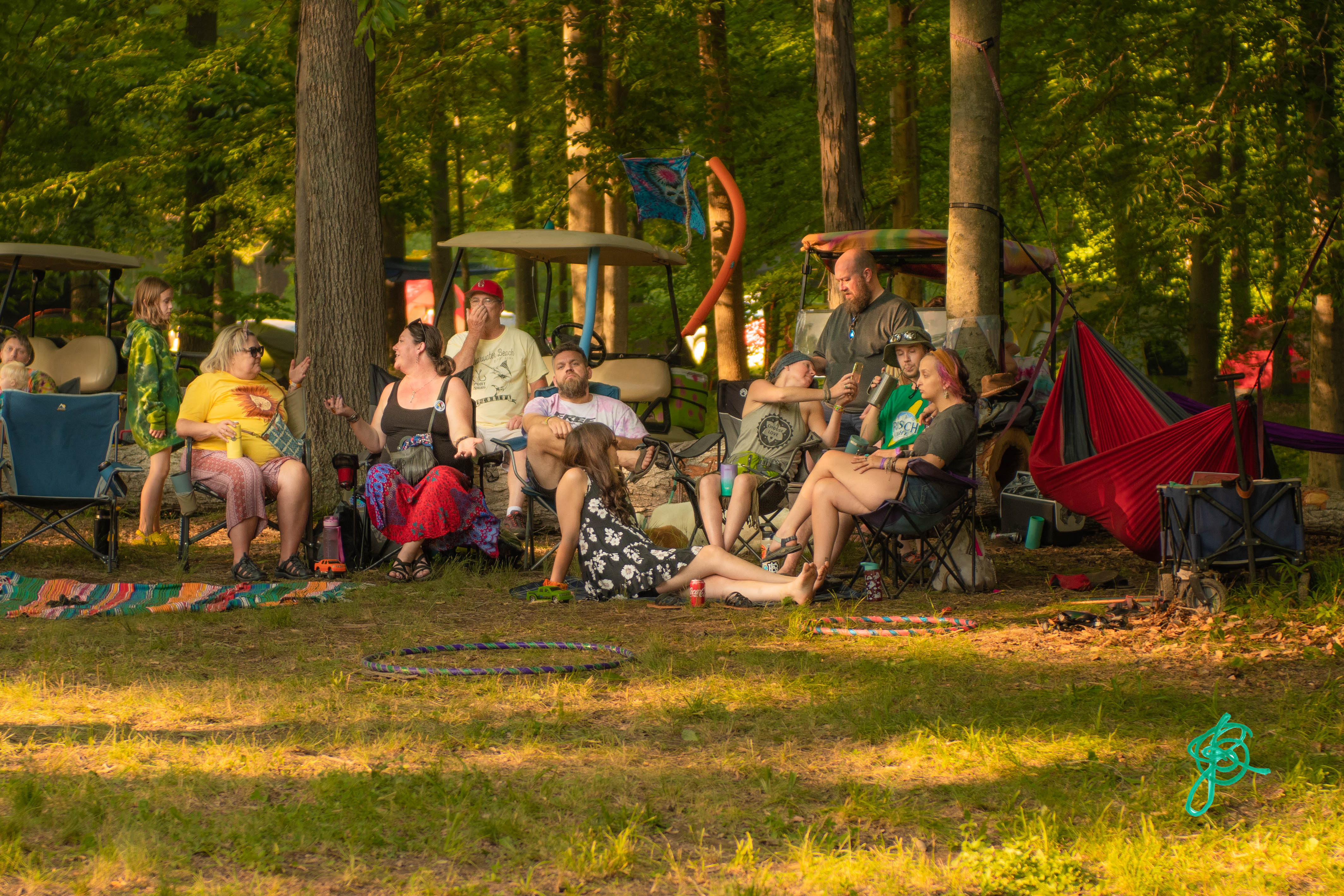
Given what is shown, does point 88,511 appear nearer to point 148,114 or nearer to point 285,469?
point 285,469

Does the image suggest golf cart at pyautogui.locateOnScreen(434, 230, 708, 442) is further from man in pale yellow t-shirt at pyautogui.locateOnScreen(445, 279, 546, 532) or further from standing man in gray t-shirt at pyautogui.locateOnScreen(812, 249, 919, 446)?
standing man in gray t-shirt at pyautogui.locateOnScreen(812, 249, 919, 446)

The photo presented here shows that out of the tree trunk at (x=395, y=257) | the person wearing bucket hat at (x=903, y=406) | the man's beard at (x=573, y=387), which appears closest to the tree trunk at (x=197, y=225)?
the tree trunk at (x=395, y=257)

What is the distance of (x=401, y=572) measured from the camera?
643 centimetres

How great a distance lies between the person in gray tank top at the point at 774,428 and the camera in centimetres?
620

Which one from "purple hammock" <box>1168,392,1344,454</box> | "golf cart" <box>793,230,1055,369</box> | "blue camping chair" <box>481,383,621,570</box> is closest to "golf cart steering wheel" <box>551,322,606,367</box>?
"golf cart" <box>793,230,1055,369</box>

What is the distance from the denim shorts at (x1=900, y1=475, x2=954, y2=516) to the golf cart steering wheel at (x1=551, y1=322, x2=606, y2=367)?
12.3 ft

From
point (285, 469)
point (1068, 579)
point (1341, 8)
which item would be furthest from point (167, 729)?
point (1341, 8)

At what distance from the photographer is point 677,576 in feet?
19.1

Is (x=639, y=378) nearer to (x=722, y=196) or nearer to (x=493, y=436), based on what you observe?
(x=493, y=436)

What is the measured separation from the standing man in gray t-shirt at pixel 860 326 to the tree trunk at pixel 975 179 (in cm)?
90

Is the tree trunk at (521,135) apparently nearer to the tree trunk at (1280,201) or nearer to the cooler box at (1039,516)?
the cooler box at (1039,516)

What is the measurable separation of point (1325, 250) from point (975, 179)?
282 centimetres

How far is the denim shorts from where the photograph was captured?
568cm

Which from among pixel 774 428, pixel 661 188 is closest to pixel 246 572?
pixel 774 428
